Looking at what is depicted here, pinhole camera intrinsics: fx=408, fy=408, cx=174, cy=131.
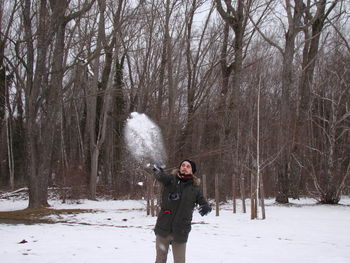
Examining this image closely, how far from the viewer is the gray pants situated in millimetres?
4918

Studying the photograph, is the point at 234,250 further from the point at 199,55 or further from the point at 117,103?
the point at 117,103

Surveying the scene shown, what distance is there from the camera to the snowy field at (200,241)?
6781 millimetres

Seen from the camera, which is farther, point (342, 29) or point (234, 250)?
point (342, 29)

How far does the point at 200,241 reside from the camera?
8484 millimetres

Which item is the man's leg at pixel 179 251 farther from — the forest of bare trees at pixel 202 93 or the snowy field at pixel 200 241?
the forest of bare trees at pixel 202 93

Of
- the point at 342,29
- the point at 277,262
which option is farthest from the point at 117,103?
the point at 277,262

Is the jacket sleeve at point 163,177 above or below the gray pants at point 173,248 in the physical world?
above

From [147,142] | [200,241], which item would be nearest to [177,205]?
[200,241]

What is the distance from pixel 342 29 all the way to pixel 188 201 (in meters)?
28.2

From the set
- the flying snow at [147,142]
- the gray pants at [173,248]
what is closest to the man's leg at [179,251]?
the gray pants at [173,248]

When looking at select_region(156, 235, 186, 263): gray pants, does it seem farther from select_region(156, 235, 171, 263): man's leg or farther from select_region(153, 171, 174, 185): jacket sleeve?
select_region(153, 171, 174, 185): jacket sleeve

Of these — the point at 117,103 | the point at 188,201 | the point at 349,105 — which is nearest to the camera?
the point at 188,201

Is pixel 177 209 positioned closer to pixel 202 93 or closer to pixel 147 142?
pixel 147 142

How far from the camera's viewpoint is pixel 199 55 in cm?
2266
